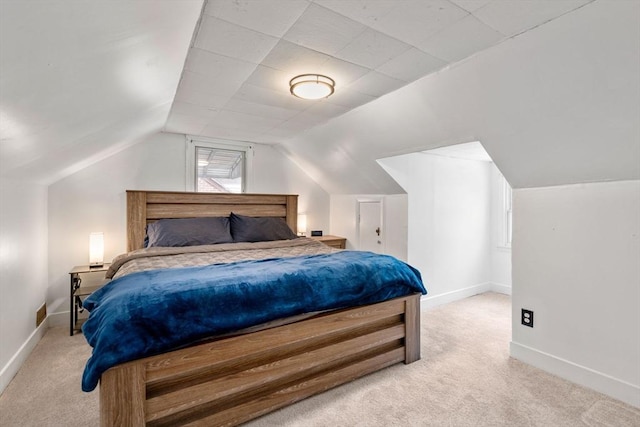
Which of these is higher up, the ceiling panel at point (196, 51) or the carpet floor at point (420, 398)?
the ceiling panel at point (196, 51)

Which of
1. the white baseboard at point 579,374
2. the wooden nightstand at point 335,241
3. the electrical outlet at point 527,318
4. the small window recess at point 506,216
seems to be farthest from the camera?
the wooden nightstand at point 335,241

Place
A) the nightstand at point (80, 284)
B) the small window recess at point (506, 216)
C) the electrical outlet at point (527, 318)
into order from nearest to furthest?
the electrical outlet at point (527, 318)
the nightstand at point (80, 284)
the small window recess at point (506, 216)

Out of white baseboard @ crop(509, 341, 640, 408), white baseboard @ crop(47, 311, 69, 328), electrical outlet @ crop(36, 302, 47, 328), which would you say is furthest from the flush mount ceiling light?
white baseboard @ crop(47, 311, 69, 328)

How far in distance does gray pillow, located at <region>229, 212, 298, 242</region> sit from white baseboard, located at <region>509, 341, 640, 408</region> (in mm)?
2615

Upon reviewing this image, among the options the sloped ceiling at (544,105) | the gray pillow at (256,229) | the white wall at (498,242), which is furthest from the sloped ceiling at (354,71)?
the white wall at (498,242)

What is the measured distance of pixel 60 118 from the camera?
5.47 feet

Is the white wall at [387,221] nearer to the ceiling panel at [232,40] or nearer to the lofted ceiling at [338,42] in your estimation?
the lofted ceiling at [338,42]

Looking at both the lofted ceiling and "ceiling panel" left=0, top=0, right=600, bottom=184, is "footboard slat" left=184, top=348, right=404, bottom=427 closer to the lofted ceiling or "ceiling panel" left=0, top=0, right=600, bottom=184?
"ceiling panel" left=0, top=0, right=600, bottom=184

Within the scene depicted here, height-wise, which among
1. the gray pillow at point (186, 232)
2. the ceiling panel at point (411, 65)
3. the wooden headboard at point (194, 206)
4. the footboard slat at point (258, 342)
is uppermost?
the ceiling panel at point (411, 65)

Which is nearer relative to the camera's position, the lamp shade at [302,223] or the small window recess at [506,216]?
the small window recess at [506,216]

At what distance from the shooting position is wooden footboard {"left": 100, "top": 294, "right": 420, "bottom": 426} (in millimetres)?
1523

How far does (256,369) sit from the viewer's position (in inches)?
73.3

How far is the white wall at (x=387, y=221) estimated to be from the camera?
380 centimetres

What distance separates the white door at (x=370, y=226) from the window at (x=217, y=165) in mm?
1686
